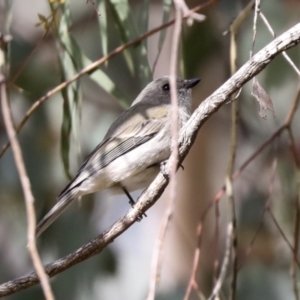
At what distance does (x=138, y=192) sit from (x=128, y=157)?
775 mm

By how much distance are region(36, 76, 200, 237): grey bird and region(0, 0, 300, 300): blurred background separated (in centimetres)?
36

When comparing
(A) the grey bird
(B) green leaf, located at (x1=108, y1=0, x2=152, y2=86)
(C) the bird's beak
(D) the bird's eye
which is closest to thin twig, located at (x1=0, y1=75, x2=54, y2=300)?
(B) green leaf, located at (x1=108, y1=0, x2=152, y2=86)

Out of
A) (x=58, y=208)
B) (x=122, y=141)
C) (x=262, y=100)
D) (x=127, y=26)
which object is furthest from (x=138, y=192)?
(x=262, y=100)

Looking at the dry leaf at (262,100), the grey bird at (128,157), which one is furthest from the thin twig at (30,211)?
the grey bird at (128,157)

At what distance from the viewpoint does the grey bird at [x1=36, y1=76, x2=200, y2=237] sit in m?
2.18

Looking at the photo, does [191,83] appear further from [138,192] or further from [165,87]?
[138,192]

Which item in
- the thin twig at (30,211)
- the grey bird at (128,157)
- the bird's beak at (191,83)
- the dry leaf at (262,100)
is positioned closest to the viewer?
the thin twig at (30,211)

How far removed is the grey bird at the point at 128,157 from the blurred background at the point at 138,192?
36cm

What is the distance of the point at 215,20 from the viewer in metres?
3.28

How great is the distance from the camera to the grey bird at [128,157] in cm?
218

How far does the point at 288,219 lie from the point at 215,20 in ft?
3.73

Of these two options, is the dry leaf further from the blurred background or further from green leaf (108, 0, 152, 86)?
the blurred background

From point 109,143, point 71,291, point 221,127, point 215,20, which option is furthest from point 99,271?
point 215,20

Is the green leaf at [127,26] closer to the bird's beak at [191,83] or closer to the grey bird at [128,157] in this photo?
the grey bird at [128,157]
